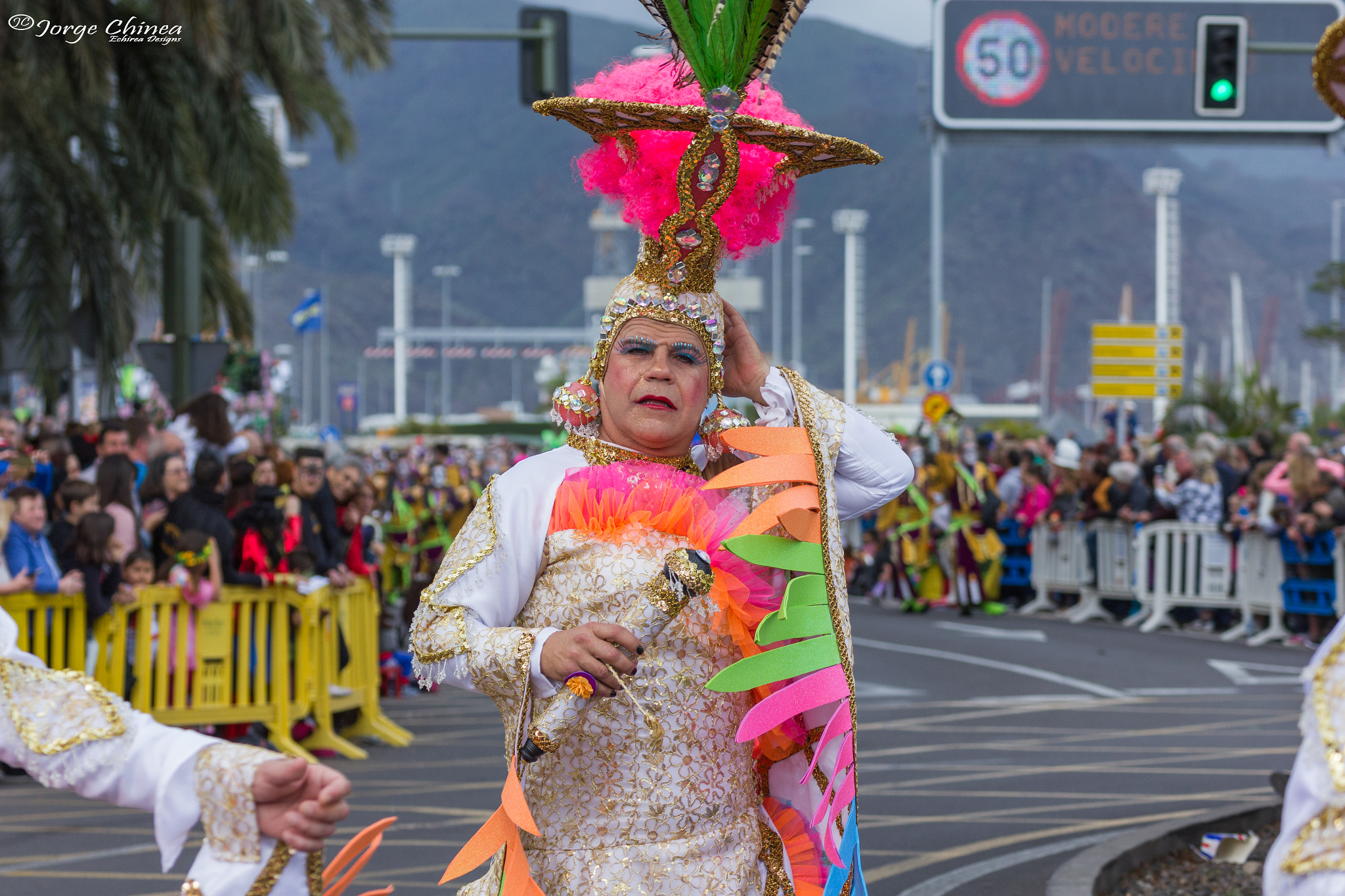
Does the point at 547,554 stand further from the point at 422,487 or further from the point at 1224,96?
the point at 422,487

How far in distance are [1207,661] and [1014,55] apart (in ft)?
33.4

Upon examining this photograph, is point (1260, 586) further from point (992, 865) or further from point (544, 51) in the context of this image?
point (992, 865)

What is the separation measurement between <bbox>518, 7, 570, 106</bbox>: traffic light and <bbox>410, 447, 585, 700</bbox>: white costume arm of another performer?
36.5 ft

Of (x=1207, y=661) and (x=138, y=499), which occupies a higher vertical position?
(x=138, y=499)

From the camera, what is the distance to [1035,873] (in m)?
6.16

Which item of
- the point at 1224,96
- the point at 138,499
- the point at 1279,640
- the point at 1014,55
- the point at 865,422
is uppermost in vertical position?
the point at 1014,55

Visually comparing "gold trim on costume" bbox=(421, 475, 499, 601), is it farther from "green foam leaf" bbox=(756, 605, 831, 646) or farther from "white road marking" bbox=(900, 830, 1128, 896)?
"white road marking" bbox=(900, 830, 1128, 896)

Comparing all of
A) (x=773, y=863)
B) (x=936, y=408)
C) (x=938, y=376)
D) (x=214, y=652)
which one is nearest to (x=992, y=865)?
(x=773, y=863)

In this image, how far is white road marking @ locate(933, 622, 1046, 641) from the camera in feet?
50.3

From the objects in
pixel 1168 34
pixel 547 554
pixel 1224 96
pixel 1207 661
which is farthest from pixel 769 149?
pixel 1168 34

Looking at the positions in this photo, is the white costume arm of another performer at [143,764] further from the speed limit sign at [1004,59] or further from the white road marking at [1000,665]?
the speed limit sign at [1004,59]

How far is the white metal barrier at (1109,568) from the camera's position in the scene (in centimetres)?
1644

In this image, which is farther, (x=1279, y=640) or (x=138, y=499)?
(x=1279, y=640)

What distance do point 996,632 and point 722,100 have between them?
43.4 feet
